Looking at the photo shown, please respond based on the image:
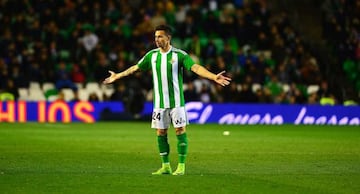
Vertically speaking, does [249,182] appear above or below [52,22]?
below

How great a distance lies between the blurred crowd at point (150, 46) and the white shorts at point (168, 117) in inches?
640

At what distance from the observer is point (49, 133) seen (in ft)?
74.3

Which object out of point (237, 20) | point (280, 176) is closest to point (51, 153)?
point (280, 176)

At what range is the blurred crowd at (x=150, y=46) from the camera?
30.2m

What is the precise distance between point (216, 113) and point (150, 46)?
408 cm

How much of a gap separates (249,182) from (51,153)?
5.67 meters

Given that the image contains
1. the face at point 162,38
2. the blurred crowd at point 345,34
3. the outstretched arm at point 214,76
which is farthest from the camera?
the blurred crowd at point 345,34

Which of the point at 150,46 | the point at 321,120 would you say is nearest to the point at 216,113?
the point at 321,120

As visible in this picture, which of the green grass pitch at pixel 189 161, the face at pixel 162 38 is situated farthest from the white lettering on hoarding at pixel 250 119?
the face at pixel 162 38

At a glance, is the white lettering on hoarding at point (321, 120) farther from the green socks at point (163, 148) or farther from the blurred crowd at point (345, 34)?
the green socks at point (163, 148)

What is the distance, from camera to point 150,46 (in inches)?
1236

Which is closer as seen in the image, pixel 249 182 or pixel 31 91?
pixel 249 182

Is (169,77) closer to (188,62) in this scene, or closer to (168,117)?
(188,62)

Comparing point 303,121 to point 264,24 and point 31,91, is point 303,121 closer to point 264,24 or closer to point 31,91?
point 264,24
